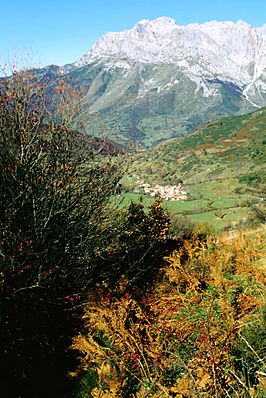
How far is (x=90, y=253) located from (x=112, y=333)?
12.9ft

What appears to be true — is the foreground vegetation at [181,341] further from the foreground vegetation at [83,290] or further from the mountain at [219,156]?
the mountain at [219,156]

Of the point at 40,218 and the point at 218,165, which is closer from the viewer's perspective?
A: the point at 40,218

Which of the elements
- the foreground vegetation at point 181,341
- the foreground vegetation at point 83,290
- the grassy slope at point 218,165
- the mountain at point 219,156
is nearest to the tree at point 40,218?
the foreground vegetation at point 83,290

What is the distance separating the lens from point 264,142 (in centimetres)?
13938

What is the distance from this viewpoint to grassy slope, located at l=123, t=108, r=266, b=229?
3024 inches

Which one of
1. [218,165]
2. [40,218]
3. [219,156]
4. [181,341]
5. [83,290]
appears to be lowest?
[218,165]

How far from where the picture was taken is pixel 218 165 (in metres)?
131

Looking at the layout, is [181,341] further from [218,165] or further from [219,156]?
[219,156]

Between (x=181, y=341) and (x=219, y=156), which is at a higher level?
(x=181, y=341)

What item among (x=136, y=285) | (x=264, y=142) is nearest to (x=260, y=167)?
(x=264, y=142)

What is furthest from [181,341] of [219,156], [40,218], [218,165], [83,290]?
[219,156]

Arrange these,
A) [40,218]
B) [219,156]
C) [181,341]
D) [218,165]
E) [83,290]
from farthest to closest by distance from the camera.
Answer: [219,156]
[218,165]
[83,290]
[40,218]
[181,341]

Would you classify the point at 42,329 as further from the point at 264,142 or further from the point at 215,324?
the point at 264,142

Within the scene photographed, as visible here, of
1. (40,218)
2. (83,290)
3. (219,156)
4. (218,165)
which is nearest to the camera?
(40,218)
